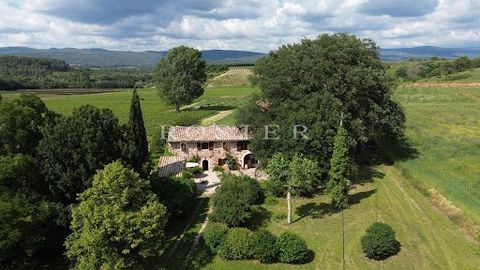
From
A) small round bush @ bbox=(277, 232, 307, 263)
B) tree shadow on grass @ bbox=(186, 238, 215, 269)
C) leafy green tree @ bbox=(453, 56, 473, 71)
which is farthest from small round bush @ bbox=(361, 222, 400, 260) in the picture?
leafy green tree @ bbox=(453, 56, 473, 71)

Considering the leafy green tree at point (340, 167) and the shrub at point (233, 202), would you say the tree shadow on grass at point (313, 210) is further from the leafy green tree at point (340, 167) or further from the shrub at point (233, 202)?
the shrub at point (233, 202)

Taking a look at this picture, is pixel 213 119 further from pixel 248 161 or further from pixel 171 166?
pixel 171 166

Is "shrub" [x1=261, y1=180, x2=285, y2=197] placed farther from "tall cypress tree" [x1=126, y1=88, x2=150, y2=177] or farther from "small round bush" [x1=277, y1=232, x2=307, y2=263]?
"tall cypress tree" [x1=126, y1=88, x2=150, y2=177]

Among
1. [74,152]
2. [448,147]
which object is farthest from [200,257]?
[448,147]

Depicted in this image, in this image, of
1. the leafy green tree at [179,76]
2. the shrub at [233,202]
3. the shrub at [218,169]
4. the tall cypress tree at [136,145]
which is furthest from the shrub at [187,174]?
the leafy green tree at [179,76]

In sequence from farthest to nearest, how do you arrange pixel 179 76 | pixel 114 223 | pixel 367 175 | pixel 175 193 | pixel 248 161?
pixel 179 76
pixel 248 161
pixel 367 175
pixel 175 193
pixel 114 223
